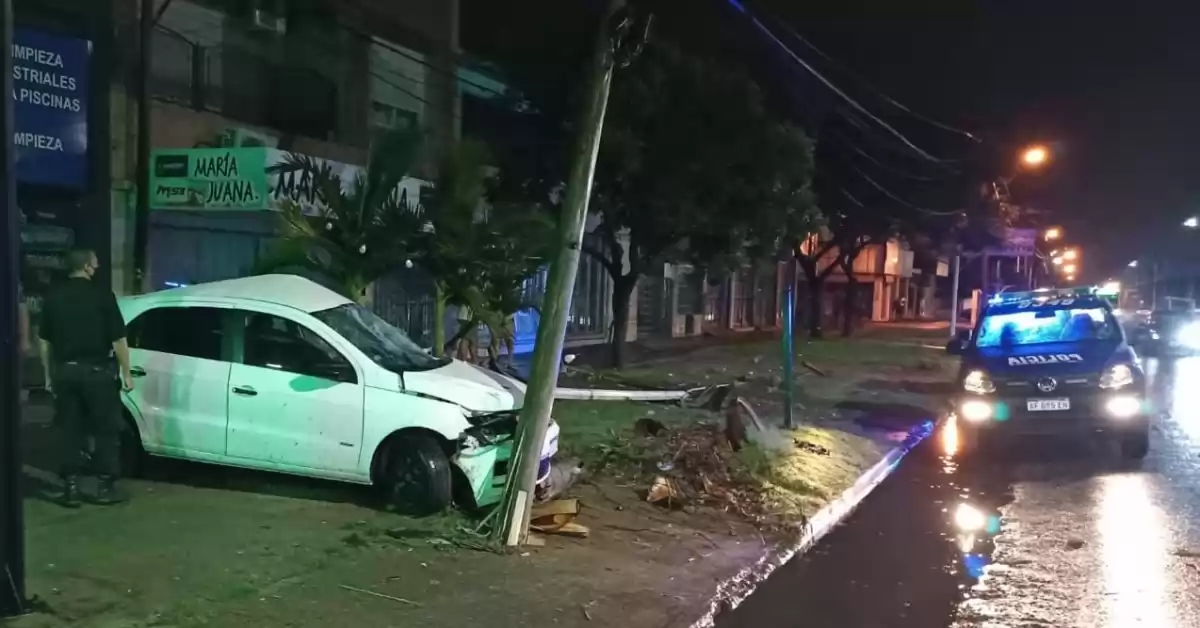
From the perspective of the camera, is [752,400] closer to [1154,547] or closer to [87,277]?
[1154,547]

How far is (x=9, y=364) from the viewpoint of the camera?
16.7 ft

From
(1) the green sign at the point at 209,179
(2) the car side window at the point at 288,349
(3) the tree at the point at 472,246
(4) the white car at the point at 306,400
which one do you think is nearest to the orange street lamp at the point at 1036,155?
(3) the tree at the point at 472,246

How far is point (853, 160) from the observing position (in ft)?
100

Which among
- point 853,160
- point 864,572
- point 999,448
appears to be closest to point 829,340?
point 853,160

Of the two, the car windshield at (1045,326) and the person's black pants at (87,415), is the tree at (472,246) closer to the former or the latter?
the person's black pants at (87,415)

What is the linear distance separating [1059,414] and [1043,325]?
2.07 meters

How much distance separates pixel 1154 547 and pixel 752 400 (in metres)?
8.72

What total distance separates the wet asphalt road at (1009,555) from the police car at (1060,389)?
425 millimetres

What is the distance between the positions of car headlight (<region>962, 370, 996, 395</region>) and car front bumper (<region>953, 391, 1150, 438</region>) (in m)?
0.07

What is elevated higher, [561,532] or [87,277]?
[87,277]

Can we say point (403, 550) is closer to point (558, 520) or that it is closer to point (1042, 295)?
point (558, 520)

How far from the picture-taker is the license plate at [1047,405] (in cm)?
1172

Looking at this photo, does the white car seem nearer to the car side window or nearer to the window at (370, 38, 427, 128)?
the car side window

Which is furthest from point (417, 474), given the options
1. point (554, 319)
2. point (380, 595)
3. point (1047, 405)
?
point (1047, 405)
